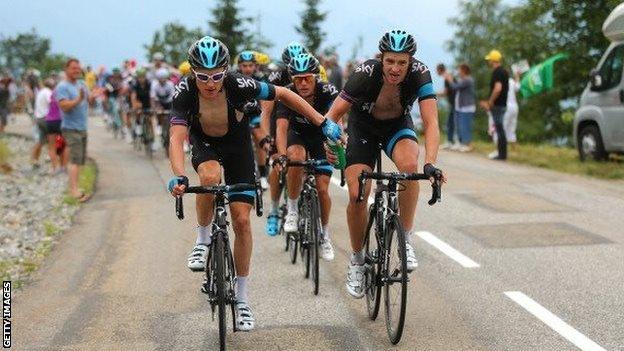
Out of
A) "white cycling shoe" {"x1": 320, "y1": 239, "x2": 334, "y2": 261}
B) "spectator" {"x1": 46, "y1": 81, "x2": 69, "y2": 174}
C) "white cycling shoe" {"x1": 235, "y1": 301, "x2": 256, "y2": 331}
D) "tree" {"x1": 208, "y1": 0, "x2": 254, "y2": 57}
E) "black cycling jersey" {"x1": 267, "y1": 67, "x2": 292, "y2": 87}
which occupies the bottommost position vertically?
"white cycling shoe" {"x1": 235, "y1": 301, "x2": 256, "y2": 331}

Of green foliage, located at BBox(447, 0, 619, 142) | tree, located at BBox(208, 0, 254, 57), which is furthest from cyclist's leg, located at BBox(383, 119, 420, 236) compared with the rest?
tree, located at BBox(208, 0, 254, 57)

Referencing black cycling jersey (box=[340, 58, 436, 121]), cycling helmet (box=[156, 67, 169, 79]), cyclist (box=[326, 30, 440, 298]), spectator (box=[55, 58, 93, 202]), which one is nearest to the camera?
cyclist (box=[326, 30, 440, 298])

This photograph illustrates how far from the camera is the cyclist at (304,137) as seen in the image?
313 inches

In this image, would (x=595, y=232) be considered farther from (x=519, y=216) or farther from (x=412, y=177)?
(x=412, y=177)

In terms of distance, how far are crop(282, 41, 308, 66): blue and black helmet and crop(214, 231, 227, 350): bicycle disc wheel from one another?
9.68ft

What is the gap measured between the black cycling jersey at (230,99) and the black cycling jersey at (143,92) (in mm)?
14980

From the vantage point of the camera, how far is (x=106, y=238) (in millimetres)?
10352

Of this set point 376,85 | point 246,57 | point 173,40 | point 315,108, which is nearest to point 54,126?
point 246,57

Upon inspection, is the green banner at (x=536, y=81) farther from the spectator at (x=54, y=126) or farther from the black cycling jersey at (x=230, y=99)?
the black cycling jersey at (x=230, y=99)

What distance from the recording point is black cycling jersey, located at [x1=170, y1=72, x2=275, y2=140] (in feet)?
19.6

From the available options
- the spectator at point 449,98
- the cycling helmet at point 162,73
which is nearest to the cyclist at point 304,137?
the cycling helmet at point 162,73

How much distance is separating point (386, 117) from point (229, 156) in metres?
1.32

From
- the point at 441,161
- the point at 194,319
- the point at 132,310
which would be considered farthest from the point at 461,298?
the point at 441,161

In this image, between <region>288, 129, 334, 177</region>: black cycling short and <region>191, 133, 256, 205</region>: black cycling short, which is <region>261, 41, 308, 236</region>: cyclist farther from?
<region>191, 133, 256, 205</region>: black cycling short
